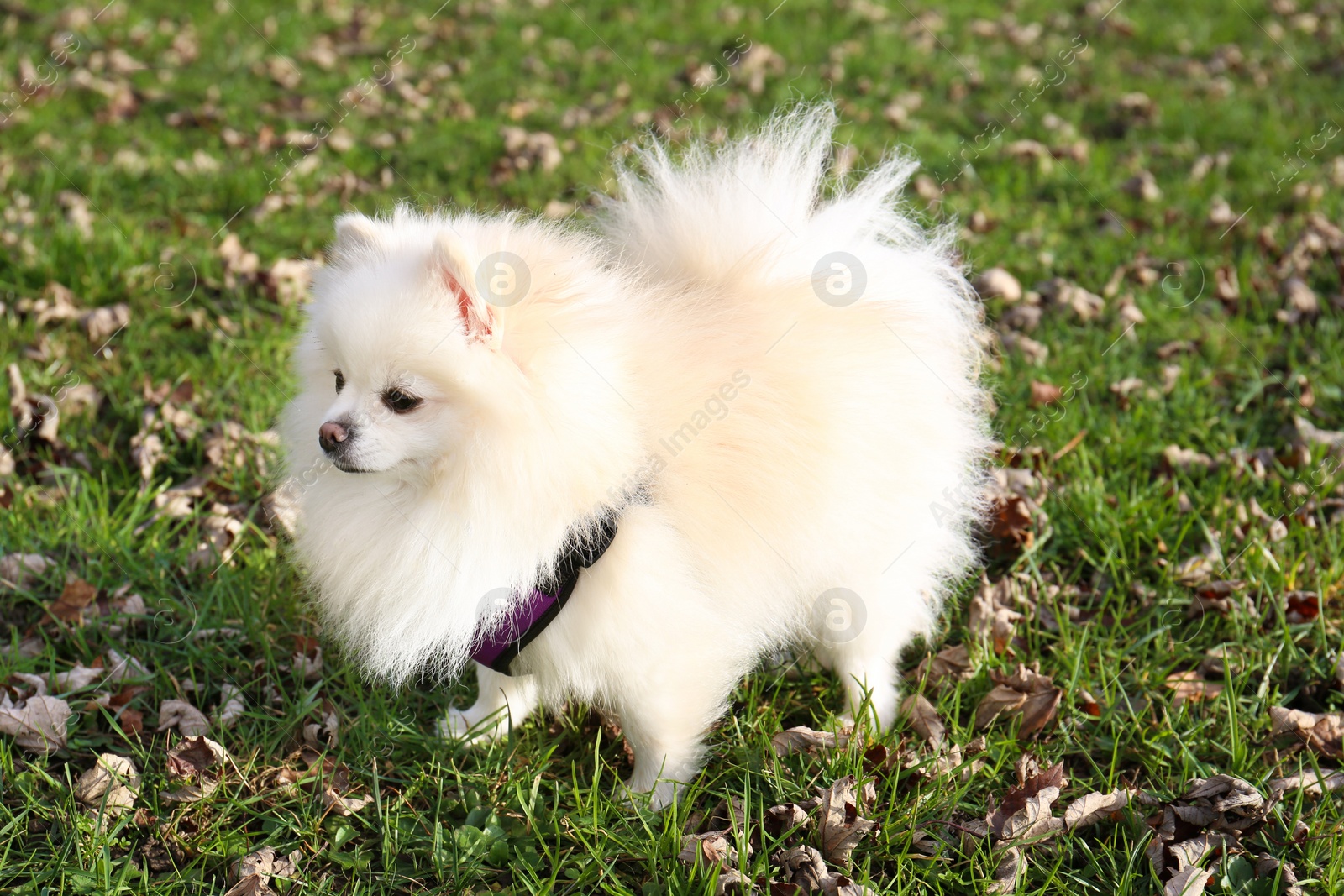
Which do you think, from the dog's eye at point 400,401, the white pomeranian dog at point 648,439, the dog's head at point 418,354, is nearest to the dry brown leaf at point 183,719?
the white pomeranian dog at point 648,439

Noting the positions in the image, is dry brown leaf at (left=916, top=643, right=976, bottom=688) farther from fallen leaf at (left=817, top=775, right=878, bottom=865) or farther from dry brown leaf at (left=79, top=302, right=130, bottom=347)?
dry brown leaf at (left=79, top=302, right=130, bottom=347)

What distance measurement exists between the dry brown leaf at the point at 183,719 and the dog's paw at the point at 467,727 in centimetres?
64

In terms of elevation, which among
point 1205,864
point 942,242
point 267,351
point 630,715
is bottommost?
point 1205,864

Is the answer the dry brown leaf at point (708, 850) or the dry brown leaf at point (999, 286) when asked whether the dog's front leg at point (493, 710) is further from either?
the dry brown leaf at point (999, 286)

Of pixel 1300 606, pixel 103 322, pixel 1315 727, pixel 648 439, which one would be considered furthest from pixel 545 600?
pixel 103 322

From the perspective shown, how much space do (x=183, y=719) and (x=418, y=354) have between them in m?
1.47

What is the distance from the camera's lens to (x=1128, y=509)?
10.8 ft

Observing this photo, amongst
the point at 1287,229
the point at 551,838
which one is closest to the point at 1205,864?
the point at 551,838

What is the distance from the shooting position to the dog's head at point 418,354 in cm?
189

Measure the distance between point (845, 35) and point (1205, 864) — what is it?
6654 mm

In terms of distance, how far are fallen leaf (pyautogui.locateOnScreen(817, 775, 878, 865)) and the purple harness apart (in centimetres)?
82

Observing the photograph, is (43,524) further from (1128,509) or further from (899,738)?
(1128,509)

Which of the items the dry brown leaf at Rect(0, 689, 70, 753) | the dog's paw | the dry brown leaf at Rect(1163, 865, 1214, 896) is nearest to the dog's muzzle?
the dog's paw

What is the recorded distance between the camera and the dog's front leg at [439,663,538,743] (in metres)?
2.66
